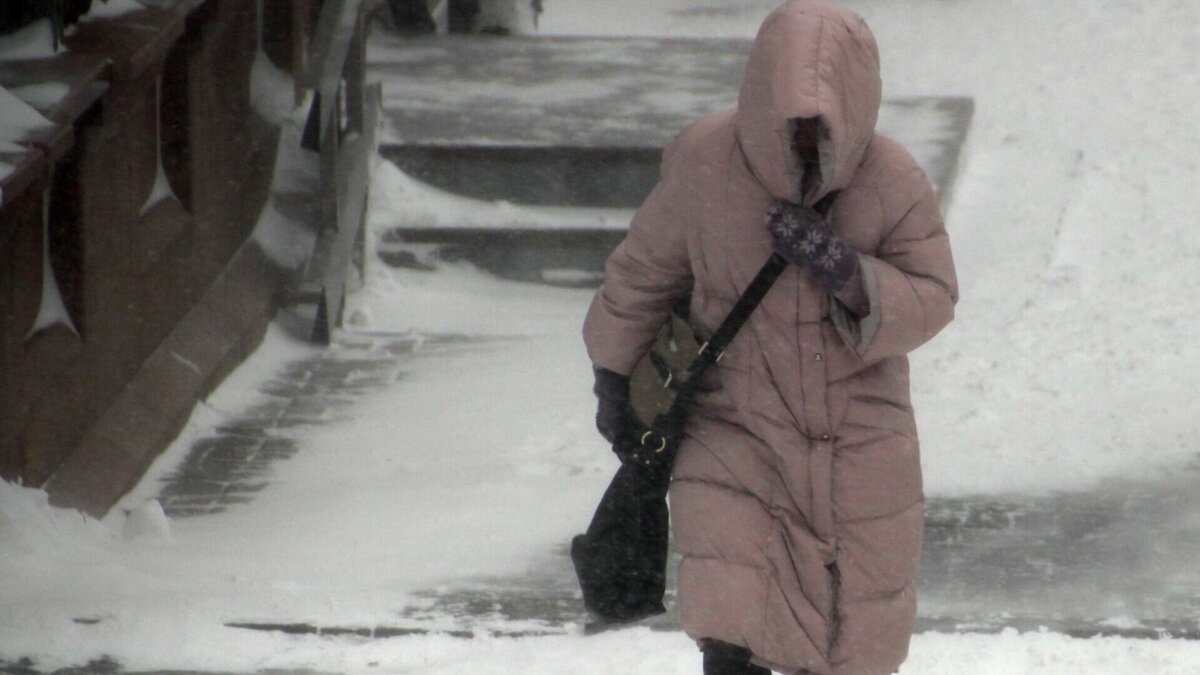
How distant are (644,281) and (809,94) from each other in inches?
19.8

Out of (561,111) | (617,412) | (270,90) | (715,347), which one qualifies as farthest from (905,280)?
(561,111)

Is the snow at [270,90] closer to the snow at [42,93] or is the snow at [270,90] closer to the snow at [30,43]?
the snow at [30,43]


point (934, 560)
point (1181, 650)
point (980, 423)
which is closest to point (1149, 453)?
point (980, 423)

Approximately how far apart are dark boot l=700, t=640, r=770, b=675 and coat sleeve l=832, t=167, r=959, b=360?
0.59 metres

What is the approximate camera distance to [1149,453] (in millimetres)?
6160

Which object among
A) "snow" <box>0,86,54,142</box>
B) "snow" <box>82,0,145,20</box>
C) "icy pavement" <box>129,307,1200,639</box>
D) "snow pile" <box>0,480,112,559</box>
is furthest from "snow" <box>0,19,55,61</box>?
"icy pavement" <box>129,307,1200,639</box>

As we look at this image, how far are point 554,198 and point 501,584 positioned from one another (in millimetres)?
4252

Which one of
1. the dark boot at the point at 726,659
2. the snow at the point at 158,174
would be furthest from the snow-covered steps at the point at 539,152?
the dark boot at the point at 726,659

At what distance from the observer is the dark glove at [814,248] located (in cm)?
313

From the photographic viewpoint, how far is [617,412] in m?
3.43

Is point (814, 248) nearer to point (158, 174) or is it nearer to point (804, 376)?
point (804, 376)

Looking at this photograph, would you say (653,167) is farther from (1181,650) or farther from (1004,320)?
(1181,650)

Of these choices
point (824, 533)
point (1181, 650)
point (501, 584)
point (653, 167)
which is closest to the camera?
point (824, 533)

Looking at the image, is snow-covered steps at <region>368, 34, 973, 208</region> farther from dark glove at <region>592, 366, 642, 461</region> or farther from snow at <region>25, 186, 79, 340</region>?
dark glove at <region>592, 366, 642, 461</region>
